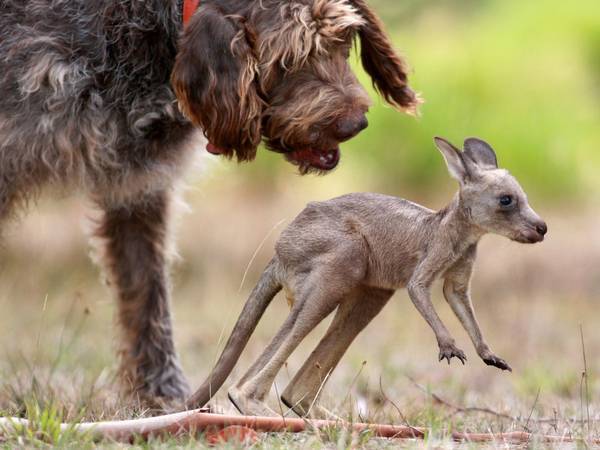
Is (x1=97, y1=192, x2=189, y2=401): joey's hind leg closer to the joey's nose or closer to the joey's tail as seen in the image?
the joey's tail

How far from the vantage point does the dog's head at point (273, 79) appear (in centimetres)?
448

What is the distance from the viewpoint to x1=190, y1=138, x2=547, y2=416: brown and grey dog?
4047mm

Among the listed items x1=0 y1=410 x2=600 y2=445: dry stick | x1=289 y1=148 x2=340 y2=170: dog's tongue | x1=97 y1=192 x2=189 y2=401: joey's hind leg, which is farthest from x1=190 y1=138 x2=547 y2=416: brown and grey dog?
x1=97 y1=192 x2=189 y2=401: joey's hind leg

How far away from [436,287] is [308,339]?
3.16ft

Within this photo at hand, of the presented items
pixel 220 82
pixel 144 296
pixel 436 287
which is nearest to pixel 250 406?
pixel 220 82

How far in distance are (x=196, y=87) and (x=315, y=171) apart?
1.78 ft

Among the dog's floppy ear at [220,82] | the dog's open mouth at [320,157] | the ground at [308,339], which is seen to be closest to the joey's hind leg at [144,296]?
the ground at [308,339]

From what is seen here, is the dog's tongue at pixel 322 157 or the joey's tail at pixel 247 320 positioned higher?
the dog's tongue at pixel 322 157

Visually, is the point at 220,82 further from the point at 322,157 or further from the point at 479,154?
the point at 479,154

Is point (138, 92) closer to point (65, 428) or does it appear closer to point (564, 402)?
point (65, 428)

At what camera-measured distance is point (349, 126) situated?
4438mm

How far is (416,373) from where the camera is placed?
23.1ft

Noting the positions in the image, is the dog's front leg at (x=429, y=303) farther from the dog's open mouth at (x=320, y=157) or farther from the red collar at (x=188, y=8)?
the red collar at (x=188, y=8)

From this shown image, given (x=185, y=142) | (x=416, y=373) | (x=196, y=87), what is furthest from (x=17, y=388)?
(x=416, y=373)
